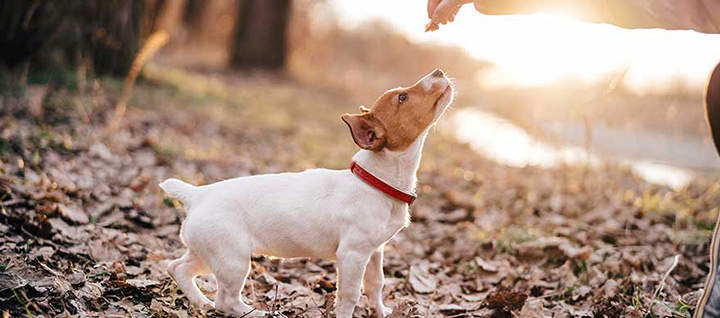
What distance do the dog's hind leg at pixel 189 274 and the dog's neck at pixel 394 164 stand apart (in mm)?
996

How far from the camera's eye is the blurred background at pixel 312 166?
3.45 meters

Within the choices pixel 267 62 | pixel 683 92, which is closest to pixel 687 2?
pixel 683 92

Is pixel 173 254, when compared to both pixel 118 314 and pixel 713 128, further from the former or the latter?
pixel 713 128

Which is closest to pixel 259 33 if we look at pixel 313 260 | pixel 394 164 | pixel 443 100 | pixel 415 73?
pixel 415 73

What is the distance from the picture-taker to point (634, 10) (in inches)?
111

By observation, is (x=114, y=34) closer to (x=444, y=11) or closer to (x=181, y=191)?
(x=181, y=191)

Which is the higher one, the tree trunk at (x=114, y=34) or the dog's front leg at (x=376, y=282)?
the tree trunk at (x=114, y=34)

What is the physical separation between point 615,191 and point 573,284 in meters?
Answer: 2.81

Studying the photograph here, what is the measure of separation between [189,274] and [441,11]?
195cm

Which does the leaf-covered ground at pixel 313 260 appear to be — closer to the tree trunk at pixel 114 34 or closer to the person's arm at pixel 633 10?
the tree trunk at pixel 114 34

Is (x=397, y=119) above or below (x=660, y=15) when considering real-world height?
below

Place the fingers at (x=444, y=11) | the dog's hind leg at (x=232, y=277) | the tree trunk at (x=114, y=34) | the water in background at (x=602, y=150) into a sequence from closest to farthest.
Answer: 1. the dog's hind leg at (x=232, y=277)
2. the fingers at (x=444, y=11)
3. the water in background at (x=602, y=150)
4. the tree trunk at (x=114, y=34)

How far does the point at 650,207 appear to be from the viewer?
5430 mm

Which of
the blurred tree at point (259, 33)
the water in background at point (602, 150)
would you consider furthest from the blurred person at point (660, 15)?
the blurred tree at point (259, 33)
